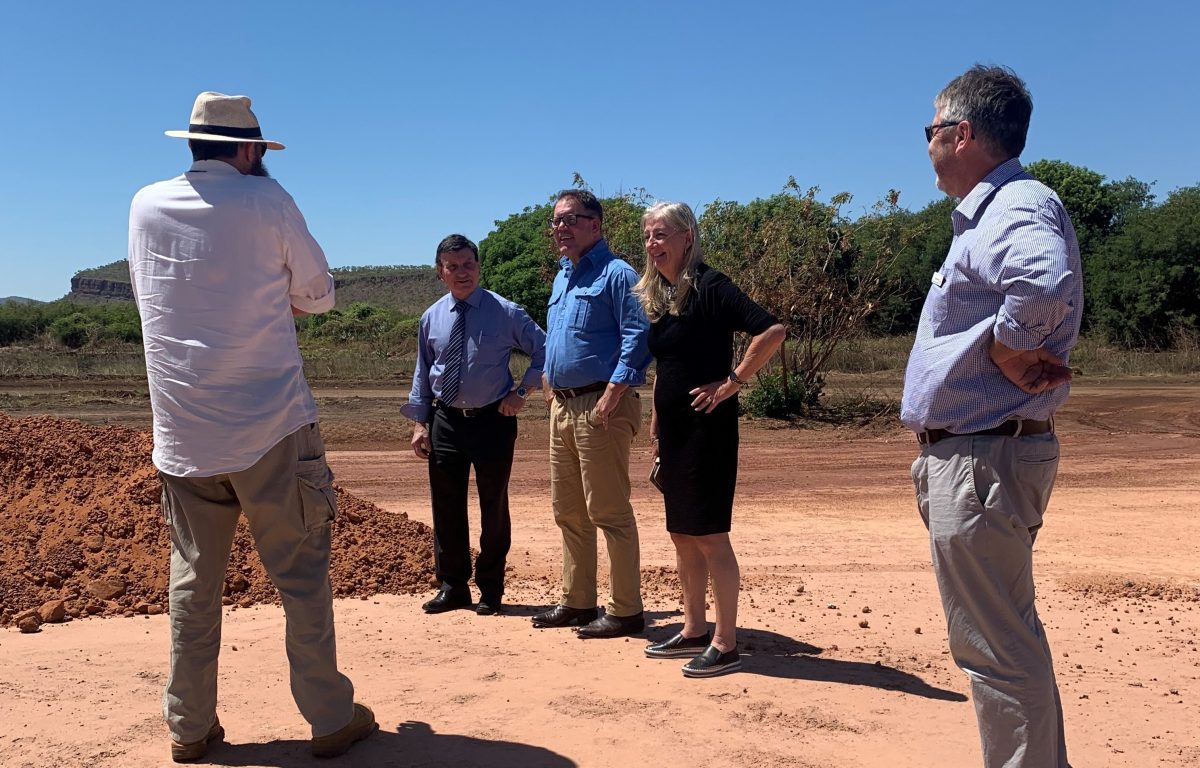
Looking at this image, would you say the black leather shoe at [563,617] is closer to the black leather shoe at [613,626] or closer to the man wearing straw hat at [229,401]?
the black leather shoe at [613,626]

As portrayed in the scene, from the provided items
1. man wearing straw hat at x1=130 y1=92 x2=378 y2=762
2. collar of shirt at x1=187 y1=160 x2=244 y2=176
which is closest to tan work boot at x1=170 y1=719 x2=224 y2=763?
man wearing straw hat at x1=130 y1=92 x2=378 y2=762

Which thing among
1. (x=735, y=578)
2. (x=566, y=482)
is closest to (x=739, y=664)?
(x=735, y=578)

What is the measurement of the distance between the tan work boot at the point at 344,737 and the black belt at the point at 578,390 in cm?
204

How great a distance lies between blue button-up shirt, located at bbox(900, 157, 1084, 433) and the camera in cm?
289

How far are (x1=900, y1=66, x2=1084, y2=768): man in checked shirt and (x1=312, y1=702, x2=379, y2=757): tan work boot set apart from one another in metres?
2.16

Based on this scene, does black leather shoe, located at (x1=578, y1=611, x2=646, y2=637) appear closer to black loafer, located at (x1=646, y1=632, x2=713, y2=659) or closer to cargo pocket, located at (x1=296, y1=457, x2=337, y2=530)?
black loafer, located at (x1=646, y1=632, x2=713, y2=659)

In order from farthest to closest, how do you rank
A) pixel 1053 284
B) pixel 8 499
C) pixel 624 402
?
pixel 8 499 < pixel 624 402 < pixel 1053 284

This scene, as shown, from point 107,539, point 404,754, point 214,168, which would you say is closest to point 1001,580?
point 404,754

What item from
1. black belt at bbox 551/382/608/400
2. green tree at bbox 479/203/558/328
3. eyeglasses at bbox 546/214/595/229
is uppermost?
green tree at bbox 479/203/558/328

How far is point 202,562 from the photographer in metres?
3.71

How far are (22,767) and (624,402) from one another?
301 cm

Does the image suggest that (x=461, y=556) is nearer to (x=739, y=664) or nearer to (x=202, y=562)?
(x=739, y=664)

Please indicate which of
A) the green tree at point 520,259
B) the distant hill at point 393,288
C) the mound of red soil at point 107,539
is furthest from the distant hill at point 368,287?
the mound of red soil at point 107,539

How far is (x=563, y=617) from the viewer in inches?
223
